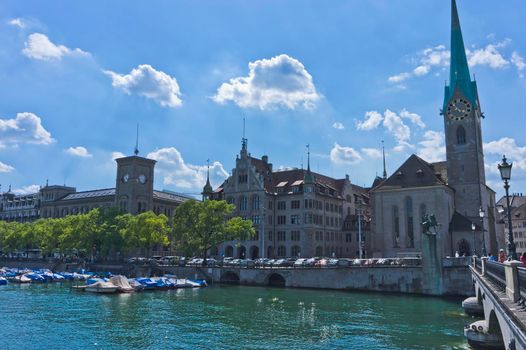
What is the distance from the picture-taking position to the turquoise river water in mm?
35219

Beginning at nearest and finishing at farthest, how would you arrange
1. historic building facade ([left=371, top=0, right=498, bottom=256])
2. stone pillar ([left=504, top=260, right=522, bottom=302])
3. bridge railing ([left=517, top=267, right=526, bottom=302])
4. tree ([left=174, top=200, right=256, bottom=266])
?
bridge railing ([left=517, top=267, right=526, bottom=302]) < stone pillar ([left=504, top=260, right=522, bottom=302]) < historic building facade ([left=371, top=0, right=498, bottom=256]) < tree ([left=174, top=200, right=256, bottom=266])

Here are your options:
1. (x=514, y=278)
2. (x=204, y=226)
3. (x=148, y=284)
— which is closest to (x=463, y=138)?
(x=204, y=226)

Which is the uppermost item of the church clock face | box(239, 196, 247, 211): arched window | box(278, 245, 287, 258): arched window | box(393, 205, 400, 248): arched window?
the church clock face

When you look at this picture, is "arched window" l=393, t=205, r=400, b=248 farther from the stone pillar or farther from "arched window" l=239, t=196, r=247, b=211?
the stone pillar

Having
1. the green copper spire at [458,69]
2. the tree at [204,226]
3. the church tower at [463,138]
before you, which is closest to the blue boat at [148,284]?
the tree at [204,226]

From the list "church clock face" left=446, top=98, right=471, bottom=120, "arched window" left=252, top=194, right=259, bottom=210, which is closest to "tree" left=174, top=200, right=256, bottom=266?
"arched window" left=252, top=194, right=259, bottom=210

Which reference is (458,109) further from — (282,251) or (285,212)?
(282,251)

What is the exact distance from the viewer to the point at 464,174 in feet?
317

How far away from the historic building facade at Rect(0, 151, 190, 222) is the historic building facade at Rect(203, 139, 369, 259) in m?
25.2

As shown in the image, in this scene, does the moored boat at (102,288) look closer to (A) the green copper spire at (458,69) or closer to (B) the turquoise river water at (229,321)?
(B) the turquoise river water at (229,321)

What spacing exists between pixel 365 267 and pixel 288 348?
43.0 m

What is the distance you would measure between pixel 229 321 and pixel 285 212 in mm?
68843

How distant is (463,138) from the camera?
322 ft

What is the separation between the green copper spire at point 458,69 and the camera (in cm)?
9962
